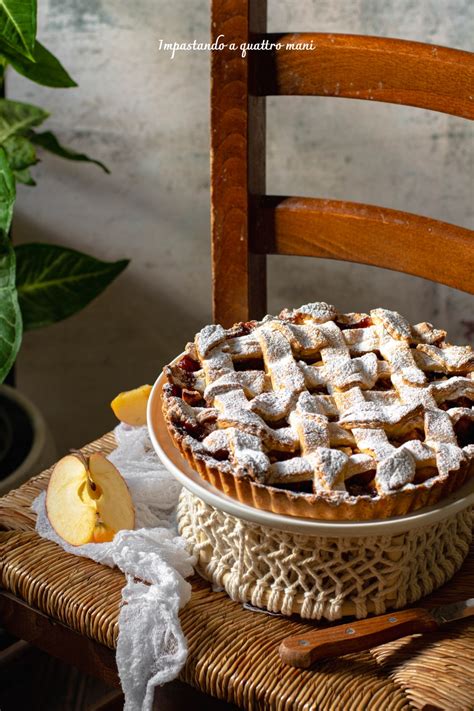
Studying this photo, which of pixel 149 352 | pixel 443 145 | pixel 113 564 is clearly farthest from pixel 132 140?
pixel 113 564

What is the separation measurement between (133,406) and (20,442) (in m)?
0.63

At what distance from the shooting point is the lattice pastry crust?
776 mm

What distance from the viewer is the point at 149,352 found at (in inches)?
79.7

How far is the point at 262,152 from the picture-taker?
1.19 metres

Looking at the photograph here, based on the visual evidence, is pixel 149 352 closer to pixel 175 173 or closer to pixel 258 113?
pixel 175 173

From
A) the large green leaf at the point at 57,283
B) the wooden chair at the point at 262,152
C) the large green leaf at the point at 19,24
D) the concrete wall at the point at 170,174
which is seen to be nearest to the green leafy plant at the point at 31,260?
the large green leaf at the point at 57,283

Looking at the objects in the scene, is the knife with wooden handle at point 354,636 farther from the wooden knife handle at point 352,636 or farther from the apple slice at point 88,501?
the apple slice at point 88,501

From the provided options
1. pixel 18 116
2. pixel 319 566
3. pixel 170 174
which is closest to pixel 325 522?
pixel 319 566

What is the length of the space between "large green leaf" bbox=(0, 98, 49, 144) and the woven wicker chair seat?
2.71 ft

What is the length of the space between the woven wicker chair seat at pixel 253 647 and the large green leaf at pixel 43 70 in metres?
0.73

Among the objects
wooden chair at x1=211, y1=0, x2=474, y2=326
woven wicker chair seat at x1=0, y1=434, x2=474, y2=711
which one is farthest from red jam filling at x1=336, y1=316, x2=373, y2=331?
woven wicker chair seat at x1=0, y1=434, x2=474, y2=711

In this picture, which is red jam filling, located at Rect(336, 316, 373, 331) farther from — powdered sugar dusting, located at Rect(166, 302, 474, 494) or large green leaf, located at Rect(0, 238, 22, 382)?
large green leaf, located at Rect(0, 238, 22, 382)

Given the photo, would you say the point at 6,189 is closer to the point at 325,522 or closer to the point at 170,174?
the point at 170,174

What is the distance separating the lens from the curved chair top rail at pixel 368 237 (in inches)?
43.6
